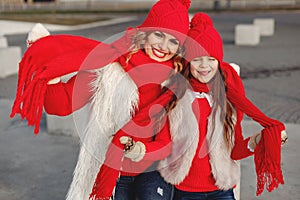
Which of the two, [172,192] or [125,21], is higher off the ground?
[172,192]

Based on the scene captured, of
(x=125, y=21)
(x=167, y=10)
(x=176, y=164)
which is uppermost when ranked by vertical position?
(x=167, y=10)

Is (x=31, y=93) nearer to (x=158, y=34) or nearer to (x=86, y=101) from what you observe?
(x=86, y=101)

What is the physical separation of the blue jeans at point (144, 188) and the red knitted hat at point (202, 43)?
0.74m

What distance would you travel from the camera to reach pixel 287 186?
4.53 m

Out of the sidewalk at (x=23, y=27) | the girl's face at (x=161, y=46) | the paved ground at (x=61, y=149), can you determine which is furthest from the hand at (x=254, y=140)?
the sidewalk at (x=23, y=27)

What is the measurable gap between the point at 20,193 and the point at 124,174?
2.05 m

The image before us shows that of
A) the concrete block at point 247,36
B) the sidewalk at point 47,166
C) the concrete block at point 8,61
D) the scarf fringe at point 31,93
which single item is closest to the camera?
the scarf fringe at point 31,93

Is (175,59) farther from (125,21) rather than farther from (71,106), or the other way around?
(125,21)

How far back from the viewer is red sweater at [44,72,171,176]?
2658 millimetres

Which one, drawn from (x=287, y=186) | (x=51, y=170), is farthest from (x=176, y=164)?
(x=51, y=170)

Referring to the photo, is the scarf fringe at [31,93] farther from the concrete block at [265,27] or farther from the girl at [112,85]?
the concrete block at [265,27]

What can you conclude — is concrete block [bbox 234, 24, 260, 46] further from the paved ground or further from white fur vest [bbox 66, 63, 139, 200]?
white fur vest [bbox 66, 63, 139, 200]

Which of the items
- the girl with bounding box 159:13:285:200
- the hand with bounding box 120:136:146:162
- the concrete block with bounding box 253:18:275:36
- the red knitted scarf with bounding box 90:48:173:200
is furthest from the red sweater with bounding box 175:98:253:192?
the concrete block with bounding box 253:18:275:36

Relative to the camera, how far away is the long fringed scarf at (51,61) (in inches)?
99.3
